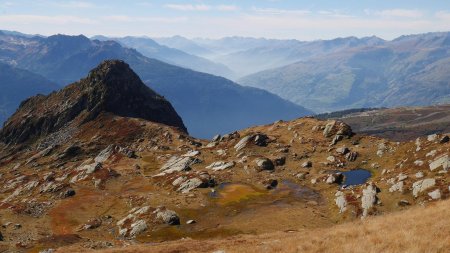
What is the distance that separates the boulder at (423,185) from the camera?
7337 centimetres

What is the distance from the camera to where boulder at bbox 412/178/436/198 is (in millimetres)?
73369

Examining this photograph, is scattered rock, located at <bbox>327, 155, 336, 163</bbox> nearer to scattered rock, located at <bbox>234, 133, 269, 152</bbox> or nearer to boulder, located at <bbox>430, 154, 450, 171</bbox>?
scattered rock, located at <bbox>234, 133, 269, 152</bbox>

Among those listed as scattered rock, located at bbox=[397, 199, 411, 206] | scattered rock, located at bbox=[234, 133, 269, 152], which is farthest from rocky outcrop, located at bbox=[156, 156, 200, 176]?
scattered rock, located at bbox=[397, 199, 411, 206]

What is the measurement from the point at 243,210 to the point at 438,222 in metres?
50.5

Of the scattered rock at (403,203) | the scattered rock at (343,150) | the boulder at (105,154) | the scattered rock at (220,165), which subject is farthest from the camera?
the boulder at (105,154)

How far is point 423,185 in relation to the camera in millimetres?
74188

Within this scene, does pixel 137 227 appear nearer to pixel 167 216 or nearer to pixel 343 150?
pixel 167 216

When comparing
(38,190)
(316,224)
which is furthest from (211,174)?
(38,190)

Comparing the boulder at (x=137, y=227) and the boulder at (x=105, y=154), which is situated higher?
the boulder at (x=137, y=227)

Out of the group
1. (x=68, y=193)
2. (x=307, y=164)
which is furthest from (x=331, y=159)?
(x=68, y=193)

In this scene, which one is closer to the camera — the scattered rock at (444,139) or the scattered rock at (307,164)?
the scattered rock at (444,139)

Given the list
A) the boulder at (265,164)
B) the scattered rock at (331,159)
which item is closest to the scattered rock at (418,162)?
the scattered rock at (331,159)

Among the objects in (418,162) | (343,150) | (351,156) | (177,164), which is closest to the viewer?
(418,162)

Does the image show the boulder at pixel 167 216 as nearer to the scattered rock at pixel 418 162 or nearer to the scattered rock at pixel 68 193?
the scattered rock at pixel 68 193
